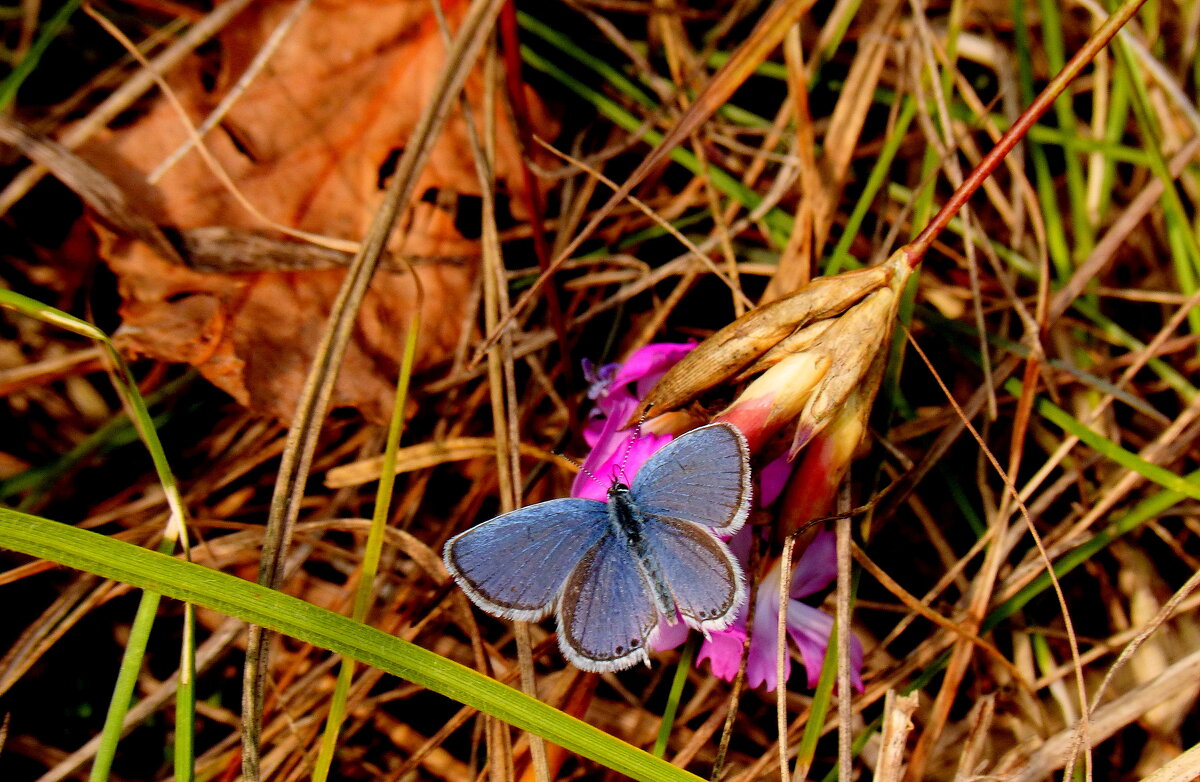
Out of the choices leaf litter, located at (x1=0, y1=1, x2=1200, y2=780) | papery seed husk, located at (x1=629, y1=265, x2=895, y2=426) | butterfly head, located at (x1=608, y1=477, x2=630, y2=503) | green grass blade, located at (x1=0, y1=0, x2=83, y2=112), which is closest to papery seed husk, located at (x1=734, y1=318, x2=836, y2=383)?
papery seed husk, located at (x1=629, y1=265, x2=895, y2=426)

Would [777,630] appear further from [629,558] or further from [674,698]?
[629,558]

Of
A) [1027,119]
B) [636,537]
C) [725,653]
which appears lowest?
[725,653]

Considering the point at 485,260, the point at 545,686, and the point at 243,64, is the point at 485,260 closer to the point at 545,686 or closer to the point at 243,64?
the point at 243,64

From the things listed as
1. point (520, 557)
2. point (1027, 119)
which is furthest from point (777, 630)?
point (1027, 119)

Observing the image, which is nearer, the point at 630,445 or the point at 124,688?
the point at 124,688

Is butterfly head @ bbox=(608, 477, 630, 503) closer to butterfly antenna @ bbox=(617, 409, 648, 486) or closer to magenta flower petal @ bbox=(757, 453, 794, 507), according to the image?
butterfly antenna @ bbox=(617, 409, 648, 486)

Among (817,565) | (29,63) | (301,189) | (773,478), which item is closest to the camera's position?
(773,478)

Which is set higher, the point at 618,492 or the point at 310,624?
the point at 618,492

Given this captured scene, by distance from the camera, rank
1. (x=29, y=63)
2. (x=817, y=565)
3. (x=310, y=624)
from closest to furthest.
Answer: (x=310, y=624) < (x=817, y=565) < (x=29, y=63)
